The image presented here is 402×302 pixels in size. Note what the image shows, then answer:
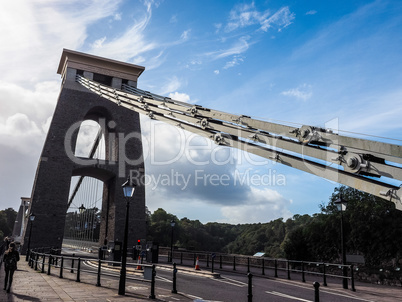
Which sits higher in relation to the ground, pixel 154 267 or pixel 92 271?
pixel 154 267

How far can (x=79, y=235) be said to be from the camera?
50.4 m

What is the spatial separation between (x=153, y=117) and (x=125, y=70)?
2196 cm

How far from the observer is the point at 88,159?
1287 inches

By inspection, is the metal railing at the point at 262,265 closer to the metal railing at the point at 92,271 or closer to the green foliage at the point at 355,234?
the green foliage at the point at 355,234

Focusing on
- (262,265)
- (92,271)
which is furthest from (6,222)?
(262,265)

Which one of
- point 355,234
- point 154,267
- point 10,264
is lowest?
point 10,264

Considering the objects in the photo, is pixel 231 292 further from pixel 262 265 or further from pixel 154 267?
pixel 262 265

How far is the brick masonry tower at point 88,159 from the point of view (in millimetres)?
30594

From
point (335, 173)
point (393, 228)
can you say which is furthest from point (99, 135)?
point (335, 173)

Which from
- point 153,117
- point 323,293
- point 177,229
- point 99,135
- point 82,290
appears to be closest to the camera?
point 82,290

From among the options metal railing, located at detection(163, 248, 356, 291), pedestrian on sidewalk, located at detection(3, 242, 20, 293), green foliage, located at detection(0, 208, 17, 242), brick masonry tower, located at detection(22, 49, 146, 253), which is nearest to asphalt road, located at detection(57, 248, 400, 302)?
pedestrian on sidewalk, located at detection(3, 242, 20, 293)

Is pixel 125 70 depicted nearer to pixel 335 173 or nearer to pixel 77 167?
pixel 77 167

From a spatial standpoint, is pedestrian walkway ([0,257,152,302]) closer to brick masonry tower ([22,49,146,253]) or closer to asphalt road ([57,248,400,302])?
asphalt road ([57,248,400,302])

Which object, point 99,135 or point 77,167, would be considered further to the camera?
point 99,135
